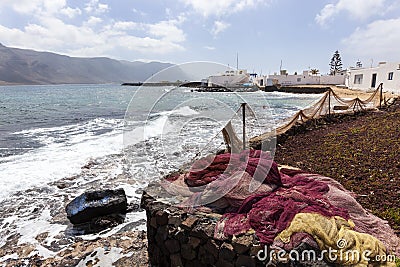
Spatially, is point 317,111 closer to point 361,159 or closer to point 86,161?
point 361,159

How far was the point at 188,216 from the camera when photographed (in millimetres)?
2766

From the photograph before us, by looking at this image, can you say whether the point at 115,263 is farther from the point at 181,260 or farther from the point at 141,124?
the point at 141,124

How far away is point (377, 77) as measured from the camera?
2823 centimetres

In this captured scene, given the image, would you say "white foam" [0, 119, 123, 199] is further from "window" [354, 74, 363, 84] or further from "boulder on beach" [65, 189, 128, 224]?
"window" [354, 74, 363, 84]

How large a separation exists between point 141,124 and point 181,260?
509 inches

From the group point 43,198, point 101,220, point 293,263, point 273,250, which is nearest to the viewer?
point 293,263

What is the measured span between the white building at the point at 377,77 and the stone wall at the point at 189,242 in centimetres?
2630

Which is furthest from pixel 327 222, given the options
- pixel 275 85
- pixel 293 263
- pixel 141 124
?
pixel 275 85

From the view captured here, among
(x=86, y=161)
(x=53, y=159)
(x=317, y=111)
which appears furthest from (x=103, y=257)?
(x=317, y=111)

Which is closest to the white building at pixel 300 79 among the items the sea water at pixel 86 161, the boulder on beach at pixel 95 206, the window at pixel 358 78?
the window at pixel 358 78
